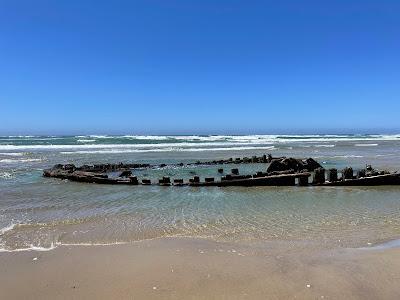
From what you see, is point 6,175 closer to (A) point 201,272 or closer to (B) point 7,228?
(B) point 7,228

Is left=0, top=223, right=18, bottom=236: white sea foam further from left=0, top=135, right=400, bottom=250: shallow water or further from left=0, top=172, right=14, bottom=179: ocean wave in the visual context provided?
left=0, top=172, right=14, bottom=179: ocean wave

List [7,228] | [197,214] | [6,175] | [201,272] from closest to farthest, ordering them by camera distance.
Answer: [201,272]
[7,228]
[197,214]
[6,175]

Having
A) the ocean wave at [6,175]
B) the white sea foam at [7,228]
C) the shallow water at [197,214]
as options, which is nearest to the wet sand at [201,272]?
the shallow water at [197,214]

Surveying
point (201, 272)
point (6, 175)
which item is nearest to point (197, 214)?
point (201, 272)

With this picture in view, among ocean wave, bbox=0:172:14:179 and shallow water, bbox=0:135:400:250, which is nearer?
shallow water, bbox=0:135:400:250

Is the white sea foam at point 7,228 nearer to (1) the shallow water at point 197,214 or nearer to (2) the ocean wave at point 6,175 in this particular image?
(1) the shallow water at point 197,214

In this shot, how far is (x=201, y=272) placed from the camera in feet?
23.1

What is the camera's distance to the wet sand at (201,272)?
6.19 meters

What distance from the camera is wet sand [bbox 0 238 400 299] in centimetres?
619

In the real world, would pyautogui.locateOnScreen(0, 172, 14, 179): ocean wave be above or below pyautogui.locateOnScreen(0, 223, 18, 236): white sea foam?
below

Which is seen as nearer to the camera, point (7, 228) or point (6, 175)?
point (7, 228)

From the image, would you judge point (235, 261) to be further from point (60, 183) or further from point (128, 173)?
point (128, 173)

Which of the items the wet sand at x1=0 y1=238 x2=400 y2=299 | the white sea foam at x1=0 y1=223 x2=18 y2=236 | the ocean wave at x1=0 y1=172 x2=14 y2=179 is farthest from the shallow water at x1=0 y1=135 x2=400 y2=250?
the ocean wave at x1=0 y1=172 x2=14 y2=179

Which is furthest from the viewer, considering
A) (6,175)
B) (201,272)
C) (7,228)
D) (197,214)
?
(6,175)
